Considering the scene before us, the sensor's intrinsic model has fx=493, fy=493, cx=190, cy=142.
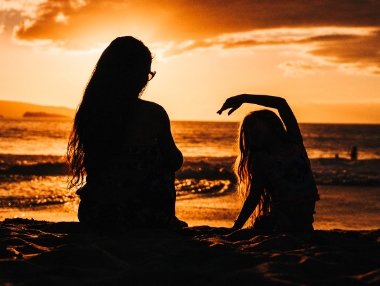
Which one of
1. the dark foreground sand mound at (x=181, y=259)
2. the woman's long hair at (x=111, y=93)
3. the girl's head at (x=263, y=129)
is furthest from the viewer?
the girl's head at (x=263, y=129)

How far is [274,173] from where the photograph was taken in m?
4.62

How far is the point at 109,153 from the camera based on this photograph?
4328 mm

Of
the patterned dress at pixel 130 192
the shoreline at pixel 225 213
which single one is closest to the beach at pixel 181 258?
the patterned dress at pixel 130 192

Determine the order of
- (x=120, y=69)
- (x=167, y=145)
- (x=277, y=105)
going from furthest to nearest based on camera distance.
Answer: (x=277, y=105), (x=167, y=145), (x=120, y=69)

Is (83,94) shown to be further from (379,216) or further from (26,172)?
(26,172)

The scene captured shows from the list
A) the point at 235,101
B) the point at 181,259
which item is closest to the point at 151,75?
the point at 235,101

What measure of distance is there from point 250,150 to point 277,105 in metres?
0.57

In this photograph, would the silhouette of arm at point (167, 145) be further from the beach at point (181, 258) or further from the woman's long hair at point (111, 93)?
the beach at point (181, 258)

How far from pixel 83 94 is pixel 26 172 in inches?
582

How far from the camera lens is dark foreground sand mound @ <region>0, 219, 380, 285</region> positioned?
9.22ft

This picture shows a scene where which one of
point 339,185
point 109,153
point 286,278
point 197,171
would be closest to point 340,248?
point 286,278

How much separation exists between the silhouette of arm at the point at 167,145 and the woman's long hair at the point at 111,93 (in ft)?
1.02

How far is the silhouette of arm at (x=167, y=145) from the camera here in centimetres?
441

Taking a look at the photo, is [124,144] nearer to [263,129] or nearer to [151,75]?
[151,75]
